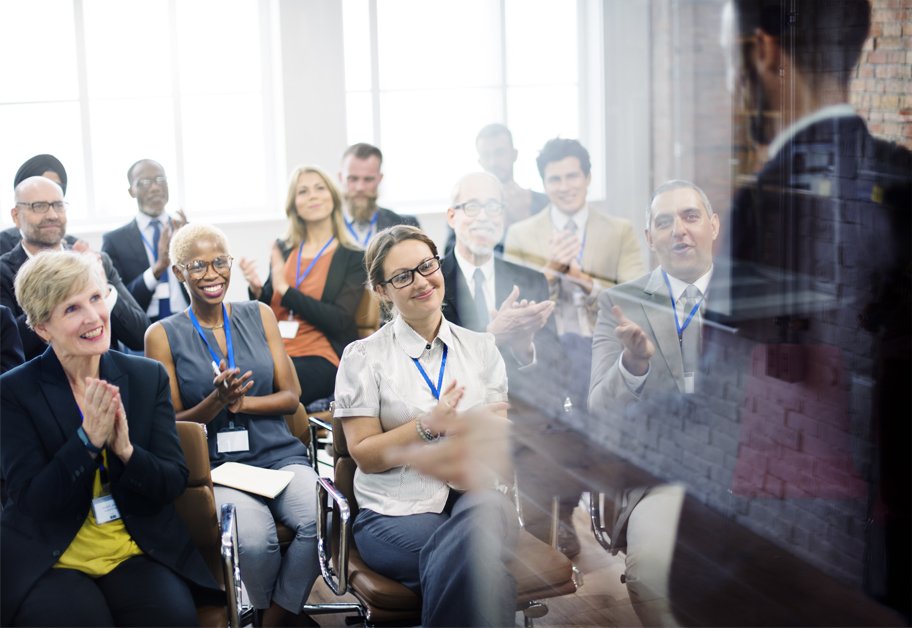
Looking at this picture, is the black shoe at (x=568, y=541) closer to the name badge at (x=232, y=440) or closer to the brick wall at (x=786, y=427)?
the brick wall at (x=786, y=427)

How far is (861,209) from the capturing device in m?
1.73

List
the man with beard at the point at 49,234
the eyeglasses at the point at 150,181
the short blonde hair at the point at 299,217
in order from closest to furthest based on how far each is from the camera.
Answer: the man with beard at the point at 49,234 → the short blonde hair at the point at 299,217 → the eyeglasses at the point at 150,181

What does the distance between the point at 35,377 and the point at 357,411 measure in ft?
1.84

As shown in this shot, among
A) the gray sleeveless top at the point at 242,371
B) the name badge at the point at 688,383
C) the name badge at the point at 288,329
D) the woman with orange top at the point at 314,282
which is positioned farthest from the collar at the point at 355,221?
Result: the name badge at the point at 688,383

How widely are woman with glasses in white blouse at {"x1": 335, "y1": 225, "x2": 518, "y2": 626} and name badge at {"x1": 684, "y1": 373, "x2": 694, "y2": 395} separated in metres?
0.35

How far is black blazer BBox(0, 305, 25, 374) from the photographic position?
1991mm

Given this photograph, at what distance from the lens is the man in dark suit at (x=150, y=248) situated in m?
2.80

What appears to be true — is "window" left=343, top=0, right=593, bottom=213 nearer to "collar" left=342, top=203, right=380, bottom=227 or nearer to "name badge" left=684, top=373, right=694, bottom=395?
"name badge" left=684, top=373, right=694, bottom=395

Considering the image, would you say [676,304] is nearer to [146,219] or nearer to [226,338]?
[226,338]

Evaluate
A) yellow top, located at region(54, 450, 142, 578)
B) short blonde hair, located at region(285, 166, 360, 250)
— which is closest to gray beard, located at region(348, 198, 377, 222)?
short blonde hair, located at region(285, 166, 360, 250)

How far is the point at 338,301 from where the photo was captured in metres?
2.64

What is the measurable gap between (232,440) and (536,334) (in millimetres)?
745

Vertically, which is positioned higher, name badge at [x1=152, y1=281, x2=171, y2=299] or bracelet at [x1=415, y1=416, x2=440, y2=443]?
name badge at [x1=152, y1=281, x2=171, y2=299]

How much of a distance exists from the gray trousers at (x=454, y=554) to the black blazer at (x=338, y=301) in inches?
34.8
